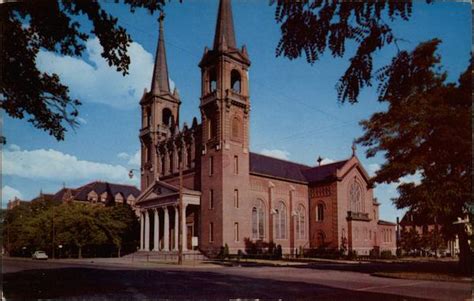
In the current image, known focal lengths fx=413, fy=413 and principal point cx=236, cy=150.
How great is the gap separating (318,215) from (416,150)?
118 ft

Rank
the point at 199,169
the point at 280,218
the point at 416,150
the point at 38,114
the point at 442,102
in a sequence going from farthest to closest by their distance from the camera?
the point at 280,218
the point at 199,169
the point at 416,150
the point at 442,102
the point at 38,114

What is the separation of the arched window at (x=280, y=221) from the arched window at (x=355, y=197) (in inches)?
370

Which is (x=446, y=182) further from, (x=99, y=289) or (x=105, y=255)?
(x=105, y=255)

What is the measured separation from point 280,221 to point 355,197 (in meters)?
11.5

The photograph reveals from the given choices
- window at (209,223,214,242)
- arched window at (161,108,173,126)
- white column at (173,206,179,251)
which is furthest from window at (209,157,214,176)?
arched window at (161,108,173,126)

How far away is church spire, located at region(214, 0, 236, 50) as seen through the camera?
A: 1770 inches

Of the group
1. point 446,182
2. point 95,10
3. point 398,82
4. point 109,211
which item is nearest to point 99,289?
point 95,10

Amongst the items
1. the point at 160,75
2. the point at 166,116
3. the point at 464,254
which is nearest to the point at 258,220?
the point at 166,116

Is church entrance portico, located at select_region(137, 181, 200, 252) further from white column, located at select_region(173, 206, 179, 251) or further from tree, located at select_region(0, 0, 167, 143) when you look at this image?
tree, located at select_region(0, 0, 167, 143)

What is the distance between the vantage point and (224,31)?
A: 148 ft

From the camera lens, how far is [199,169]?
4769cm

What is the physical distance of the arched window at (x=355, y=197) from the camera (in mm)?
55344

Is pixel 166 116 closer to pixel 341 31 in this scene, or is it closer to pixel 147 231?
pixel 147 231

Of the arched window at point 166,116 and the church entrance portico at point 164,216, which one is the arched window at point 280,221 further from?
the arched window at point 166,116
